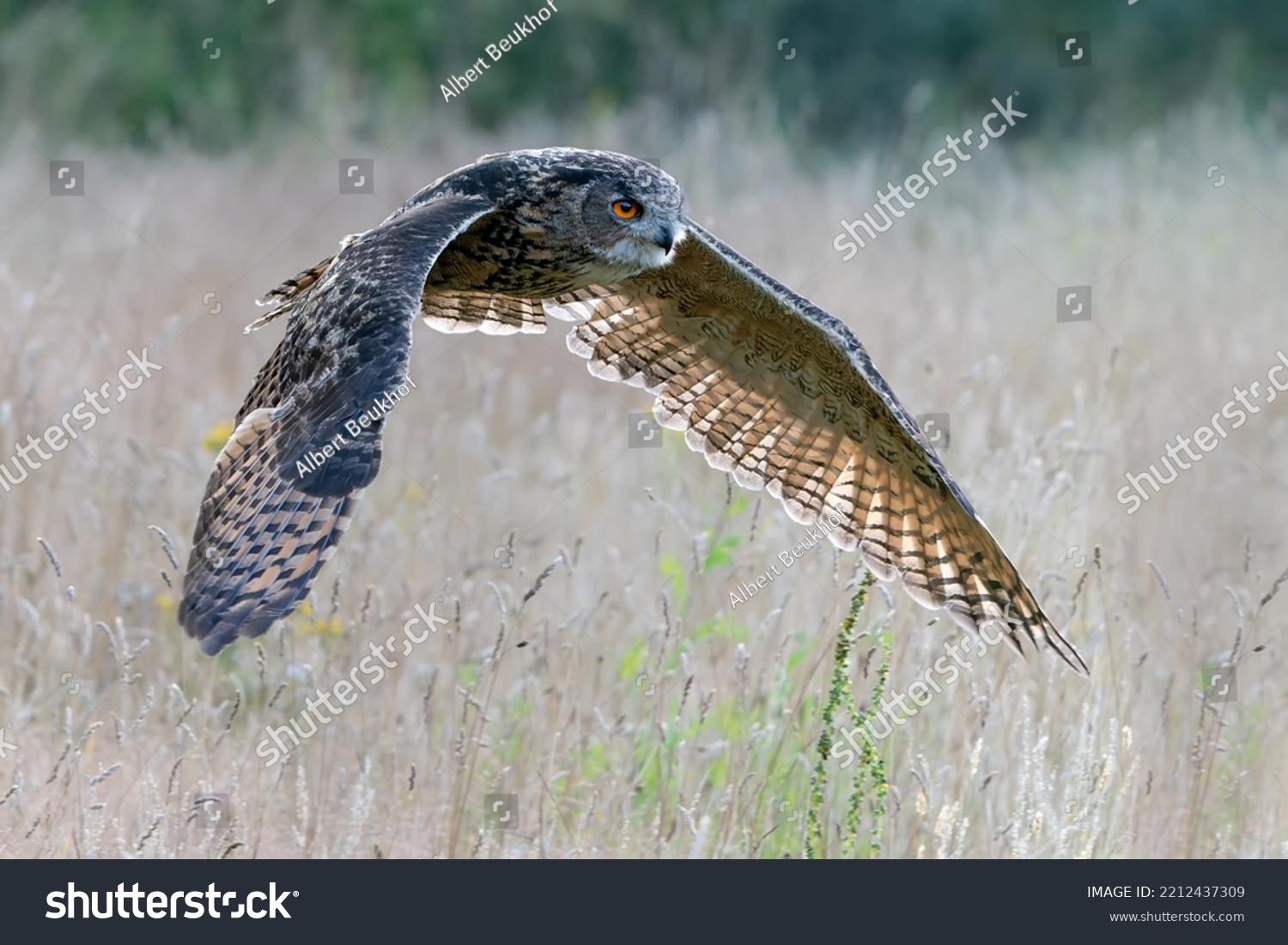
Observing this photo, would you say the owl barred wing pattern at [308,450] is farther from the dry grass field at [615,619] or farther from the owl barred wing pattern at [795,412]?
the owl barred wing pattern at [795,412]

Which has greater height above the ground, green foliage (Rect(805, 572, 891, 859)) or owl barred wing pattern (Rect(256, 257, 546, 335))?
owl barred wing pattern (Rect(256, 257, 546, 335))

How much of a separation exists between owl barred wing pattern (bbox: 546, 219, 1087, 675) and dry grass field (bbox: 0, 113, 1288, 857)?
17 cm

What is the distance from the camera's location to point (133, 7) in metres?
14.0

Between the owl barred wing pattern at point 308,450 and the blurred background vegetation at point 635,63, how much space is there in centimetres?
736

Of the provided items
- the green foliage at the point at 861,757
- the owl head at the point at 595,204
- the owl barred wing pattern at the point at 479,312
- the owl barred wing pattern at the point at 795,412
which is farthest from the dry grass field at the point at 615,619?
the owl head at the point at 595,204

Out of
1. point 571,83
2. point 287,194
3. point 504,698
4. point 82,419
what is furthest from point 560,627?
point 571,83

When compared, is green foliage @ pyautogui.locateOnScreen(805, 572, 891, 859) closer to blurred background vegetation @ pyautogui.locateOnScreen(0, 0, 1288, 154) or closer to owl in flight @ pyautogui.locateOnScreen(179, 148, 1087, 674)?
owl in flight @ pyautogui.locateOnScreen(179, 148, 1087, 674)

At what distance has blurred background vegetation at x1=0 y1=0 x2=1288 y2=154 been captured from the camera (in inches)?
490

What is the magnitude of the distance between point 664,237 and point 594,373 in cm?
81

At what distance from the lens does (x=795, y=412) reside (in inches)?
207

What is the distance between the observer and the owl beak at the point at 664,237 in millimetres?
4711

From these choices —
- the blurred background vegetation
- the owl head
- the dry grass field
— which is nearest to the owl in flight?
the owl head

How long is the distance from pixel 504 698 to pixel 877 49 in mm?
11856

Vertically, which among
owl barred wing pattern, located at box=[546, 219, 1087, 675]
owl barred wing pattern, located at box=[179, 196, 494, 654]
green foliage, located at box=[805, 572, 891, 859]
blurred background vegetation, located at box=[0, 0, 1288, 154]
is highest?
blurred background vegetation, located at box=[0, 0, 1288, 154]
